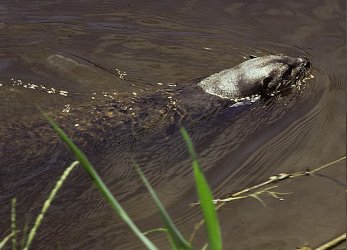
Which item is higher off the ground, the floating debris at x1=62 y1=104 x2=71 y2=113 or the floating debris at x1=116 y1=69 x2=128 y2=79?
the floating debris at x1=116 y1=69 x2=128 y2=79

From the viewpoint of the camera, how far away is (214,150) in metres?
4.11

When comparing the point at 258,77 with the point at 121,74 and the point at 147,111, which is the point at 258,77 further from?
the point at 121,74

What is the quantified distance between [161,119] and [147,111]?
12 centimetres

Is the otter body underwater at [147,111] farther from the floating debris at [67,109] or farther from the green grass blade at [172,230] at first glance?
the green grass blade at [172,230]

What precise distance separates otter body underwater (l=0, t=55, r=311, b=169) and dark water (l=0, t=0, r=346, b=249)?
15mm

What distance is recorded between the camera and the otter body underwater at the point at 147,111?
13.2ft

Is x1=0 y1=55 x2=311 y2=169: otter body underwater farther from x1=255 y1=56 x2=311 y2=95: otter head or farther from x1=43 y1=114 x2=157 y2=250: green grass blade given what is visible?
x1=43 y1=114 x2=157 y2=250: green grass blade

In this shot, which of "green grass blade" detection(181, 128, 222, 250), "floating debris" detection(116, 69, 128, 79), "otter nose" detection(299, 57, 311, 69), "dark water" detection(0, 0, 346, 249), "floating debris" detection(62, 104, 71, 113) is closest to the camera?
"green grass blade" detection(181, 128, 222, 250)

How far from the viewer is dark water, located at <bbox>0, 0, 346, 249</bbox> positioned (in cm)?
339

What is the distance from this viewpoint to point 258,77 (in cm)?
487

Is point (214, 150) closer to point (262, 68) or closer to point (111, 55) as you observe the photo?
point (262, 68)

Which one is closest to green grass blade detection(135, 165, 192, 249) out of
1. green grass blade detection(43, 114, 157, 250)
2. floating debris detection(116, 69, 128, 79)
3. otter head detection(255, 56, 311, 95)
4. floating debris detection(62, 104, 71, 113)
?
green grass blade detection(43, 114, 157, 250)

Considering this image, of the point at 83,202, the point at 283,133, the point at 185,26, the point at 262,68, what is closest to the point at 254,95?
the point at 262,68

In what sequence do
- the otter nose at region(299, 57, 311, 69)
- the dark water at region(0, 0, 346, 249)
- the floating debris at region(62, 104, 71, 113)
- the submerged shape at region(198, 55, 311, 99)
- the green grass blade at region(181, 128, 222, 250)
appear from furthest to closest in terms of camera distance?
the otter nose at region(299, 57, 311, 69) → the submerged shape at region(198, 55, 311, 99) → the floating debris at region(62, 104, 71, 113) → the dark water at region(0, 0, 346, 249) → the green grass blade at region(181, 128, 222, 250)
